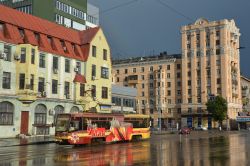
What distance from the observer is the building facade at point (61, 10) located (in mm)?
73062

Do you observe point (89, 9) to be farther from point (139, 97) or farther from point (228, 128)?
point (228, 128)

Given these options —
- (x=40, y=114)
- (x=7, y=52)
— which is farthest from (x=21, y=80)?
(x=40, y=114)

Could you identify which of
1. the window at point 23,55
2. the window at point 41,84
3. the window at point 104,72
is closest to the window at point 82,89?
the window at point 104,72

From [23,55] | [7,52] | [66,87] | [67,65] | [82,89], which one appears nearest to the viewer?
[7,52]

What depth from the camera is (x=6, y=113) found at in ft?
132

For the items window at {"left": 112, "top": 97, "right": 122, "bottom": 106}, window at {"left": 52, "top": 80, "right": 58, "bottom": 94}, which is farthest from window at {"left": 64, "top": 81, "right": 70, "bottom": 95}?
window at {"left": 112, "top": 97, "right": 122, "bottom": 106}

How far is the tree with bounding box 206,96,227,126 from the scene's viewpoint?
289ft

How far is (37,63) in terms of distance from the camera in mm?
44000

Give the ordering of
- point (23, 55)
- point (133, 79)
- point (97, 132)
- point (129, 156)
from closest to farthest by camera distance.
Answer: point (129, 156) < point (97, 132) < point (23, 55) < point (133, 79)

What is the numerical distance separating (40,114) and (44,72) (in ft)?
17.0

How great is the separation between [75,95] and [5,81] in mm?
11526

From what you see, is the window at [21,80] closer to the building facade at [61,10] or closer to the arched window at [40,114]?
the arched window at [40,114]

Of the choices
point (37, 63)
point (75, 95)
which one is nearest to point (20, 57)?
point (37, 63)

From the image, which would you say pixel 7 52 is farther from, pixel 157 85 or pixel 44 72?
pixel 157 85
